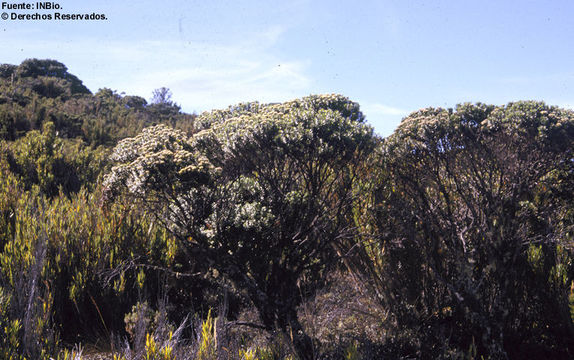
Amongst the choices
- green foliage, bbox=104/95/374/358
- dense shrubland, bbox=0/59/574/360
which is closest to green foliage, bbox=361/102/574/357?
dense shrubland, bbox=0/59/574/360

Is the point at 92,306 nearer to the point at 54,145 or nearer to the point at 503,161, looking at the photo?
the point at 503,161

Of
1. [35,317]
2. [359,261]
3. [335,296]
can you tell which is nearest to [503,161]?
[359,261]

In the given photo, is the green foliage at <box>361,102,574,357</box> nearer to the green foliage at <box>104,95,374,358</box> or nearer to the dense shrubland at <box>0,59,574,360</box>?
the dense shrubland at <box>0,59,574,360</box>

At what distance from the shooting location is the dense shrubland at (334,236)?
199 inches

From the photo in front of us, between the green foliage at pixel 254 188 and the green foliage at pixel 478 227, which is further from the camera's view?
the green foliage at pixel 478 227

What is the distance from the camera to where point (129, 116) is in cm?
2578

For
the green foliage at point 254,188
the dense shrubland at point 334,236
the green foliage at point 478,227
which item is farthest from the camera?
the green foliage at point 478,227

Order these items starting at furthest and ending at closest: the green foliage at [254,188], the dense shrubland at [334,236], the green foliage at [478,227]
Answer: the green foliage at [478,227] < the dense shrubland at [334,236] < the green foliage at [254,188]

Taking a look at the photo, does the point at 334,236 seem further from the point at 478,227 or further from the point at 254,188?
the point at 478,227

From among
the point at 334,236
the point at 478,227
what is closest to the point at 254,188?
the point at 334,236

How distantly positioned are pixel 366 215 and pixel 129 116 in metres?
22.7

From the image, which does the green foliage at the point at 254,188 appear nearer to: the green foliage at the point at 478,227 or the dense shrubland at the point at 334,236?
the dense shrubland at the point at 334,236

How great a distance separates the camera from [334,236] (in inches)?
216

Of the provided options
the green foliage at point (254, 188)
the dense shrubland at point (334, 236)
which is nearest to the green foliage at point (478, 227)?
the dense shrubland at point (334, 236)
